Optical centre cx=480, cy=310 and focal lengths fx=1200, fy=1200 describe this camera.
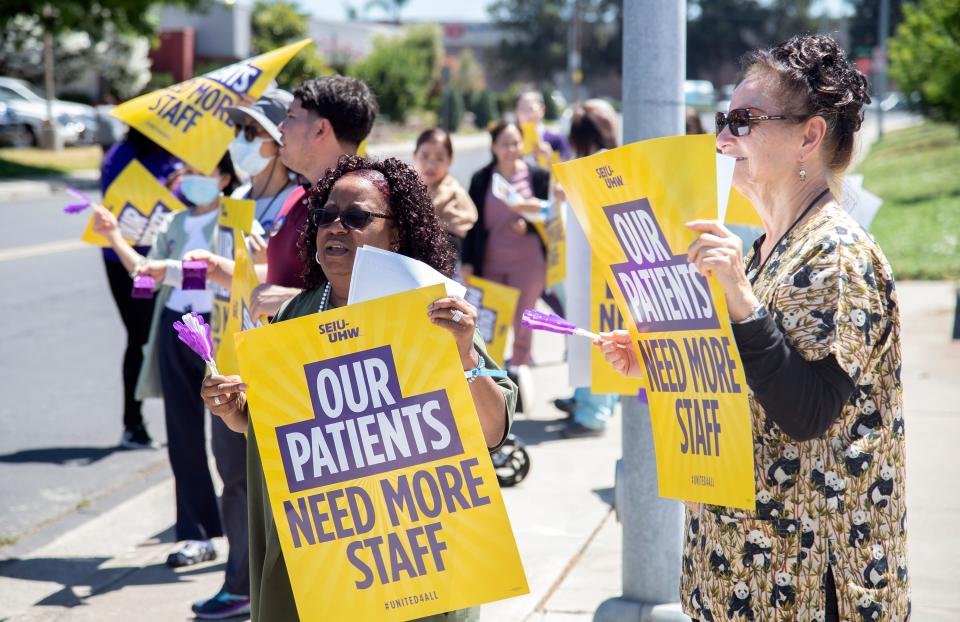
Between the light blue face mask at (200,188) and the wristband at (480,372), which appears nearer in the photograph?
the wristband at (480,372)

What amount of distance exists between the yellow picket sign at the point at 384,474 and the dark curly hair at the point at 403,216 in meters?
0.42

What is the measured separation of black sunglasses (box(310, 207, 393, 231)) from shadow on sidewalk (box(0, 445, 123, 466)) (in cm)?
451

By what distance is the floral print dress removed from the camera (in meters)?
2.21

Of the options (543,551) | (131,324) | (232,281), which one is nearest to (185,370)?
(232,281)

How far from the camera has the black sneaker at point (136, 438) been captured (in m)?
7.05

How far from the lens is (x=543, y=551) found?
17.0 feet

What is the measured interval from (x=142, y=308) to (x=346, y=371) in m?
4.79

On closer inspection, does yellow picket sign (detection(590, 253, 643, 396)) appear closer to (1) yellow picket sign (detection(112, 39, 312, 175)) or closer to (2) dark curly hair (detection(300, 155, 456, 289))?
(2) dark curly hair (detection(300, 155, 456, 289))

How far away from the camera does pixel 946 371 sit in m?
8.42

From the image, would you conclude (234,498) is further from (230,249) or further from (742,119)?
(742,119)

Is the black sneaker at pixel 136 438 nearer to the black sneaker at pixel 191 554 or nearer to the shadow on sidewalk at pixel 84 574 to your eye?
the shadow on sidewalk at pixel 84 574

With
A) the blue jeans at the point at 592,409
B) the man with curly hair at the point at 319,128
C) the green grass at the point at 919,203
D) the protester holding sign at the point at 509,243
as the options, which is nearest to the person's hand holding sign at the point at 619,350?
the man with curly hair at the point at 319,128

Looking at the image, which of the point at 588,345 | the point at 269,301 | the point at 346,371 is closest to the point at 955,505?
the point at 588,345

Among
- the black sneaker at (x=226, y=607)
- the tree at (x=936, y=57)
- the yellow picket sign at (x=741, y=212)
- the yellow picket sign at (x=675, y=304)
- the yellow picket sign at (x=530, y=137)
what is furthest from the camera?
the tree at (x=936, y=57)
